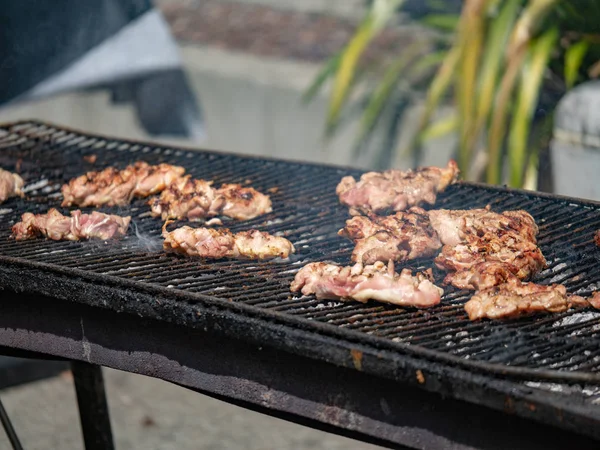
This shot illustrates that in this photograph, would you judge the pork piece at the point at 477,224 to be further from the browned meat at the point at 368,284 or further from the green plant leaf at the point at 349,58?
the green plant leaf at the point at 349,58

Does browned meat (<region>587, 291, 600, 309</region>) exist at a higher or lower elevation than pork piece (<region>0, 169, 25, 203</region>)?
higher

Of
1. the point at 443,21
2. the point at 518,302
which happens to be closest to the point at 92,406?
the point at 518,302

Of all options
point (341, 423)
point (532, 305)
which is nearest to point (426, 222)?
point (532, 305)

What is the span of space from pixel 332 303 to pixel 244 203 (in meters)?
0.88

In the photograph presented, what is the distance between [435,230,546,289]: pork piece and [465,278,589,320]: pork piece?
0.14 metres

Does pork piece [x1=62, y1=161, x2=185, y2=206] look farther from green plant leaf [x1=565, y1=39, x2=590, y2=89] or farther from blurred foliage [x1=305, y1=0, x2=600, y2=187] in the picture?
green plant leaf [x1=565, y1=39, x2=590, y2=89]

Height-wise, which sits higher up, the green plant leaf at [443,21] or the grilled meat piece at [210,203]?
the green plant leaf at [443,21]

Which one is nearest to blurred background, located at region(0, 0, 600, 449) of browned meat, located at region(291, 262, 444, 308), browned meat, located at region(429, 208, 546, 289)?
browned meat, located at region(429, 208, 546, 289)

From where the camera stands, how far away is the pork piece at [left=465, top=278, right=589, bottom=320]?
2465 mm

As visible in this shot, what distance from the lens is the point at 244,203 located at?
344 cm

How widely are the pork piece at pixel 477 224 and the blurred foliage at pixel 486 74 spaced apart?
7.76 feet

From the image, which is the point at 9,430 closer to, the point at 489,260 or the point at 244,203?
the point at 244,203

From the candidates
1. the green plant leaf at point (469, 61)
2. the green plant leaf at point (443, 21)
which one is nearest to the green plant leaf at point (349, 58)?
the green plant leaf at point (443, 21)

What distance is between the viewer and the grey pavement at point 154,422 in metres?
5.05
